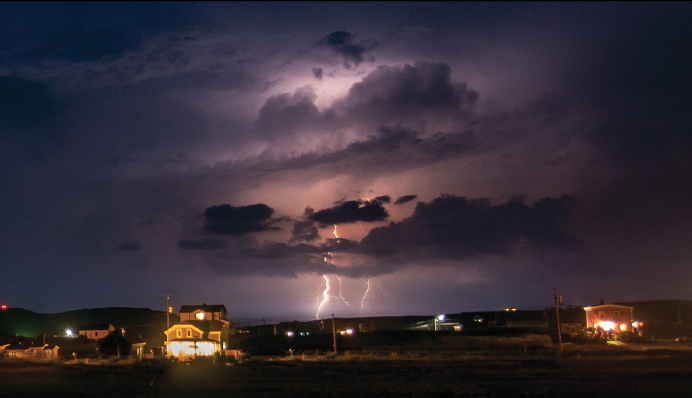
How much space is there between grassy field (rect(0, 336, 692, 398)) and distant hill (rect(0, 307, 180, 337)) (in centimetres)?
7854

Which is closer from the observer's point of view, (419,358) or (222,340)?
(419,358)

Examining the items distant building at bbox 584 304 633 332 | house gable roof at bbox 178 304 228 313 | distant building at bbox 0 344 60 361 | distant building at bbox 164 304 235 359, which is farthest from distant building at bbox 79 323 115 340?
distant building at bbox 584 304 633 332

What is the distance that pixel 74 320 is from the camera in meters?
159

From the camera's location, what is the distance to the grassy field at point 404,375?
30.0 m

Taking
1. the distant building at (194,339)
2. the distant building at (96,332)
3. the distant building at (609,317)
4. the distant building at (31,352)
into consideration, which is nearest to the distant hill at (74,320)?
the distant building at (96,332)

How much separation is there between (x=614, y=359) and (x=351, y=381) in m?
24.6

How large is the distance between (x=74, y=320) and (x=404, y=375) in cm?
14775

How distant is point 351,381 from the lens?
116ft

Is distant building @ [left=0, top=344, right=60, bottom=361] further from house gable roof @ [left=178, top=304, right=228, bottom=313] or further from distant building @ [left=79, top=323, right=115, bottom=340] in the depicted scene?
house gable roof @ [left=178, top=304, right=228, bottom=313]

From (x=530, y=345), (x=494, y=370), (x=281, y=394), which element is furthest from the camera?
(x=530, y=345)

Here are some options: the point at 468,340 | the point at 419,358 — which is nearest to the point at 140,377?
the point at 419,358

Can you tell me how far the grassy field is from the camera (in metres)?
30.0

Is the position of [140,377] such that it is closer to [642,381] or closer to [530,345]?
[642,381]

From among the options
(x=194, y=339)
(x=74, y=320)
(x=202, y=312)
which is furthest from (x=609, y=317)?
(x=74, y=320)
